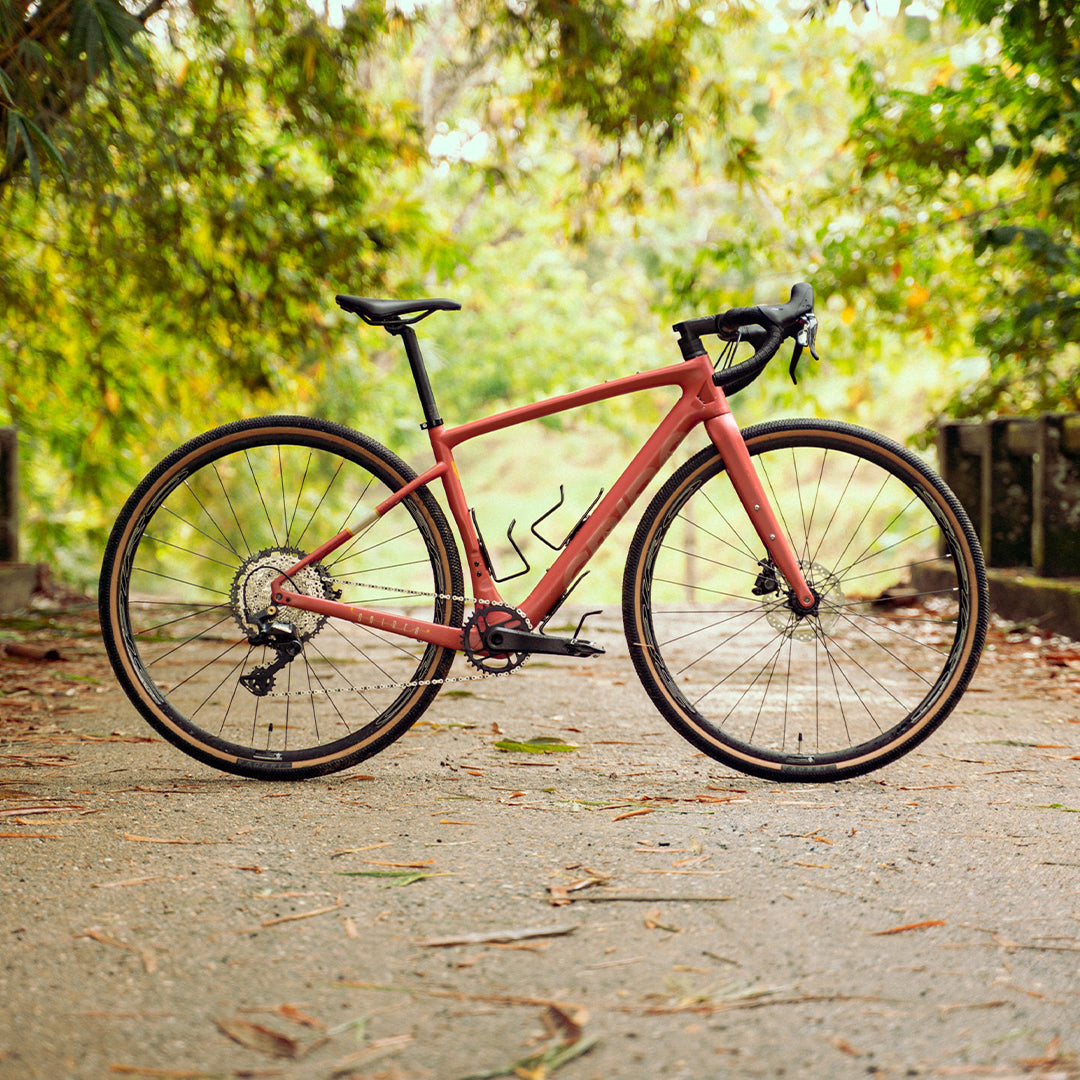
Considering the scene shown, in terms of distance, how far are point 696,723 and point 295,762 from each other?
906 millimetres

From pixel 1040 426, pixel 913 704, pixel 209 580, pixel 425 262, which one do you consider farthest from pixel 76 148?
pixel 209 580

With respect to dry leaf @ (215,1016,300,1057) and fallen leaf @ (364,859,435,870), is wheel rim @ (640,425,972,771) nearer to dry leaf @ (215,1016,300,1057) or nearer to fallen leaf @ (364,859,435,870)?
fallen leaf @ (364,859,435,870)

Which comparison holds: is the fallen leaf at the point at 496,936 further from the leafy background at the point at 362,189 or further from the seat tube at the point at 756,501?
the leafy background at the point at 362,189

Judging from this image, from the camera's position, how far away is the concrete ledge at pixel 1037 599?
13.9ft

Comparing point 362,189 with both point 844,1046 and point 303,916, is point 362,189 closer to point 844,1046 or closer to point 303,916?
point 303,916

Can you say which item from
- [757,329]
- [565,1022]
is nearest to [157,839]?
[565,1022]

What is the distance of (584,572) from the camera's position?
2529mm

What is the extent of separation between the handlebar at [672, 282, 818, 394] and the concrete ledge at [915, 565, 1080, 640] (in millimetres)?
1978

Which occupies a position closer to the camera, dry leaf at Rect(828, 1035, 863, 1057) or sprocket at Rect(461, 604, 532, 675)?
dry leaf at Rect(828, 1035, 863, 1057)

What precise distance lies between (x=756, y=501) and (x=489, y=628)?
670mm

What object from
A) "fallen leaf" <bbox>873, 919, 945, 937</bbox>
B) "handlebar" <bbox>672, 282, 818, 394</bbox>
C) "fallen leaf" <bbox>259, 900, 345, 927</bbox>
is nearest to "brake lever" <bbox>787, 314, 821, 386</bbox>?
"handlebar" <bbox>672, 282, 818, 394</bbox>

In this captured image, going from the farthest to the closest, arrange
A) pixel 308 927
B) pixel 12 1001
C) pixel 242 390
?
pixel 242 390 → pixel 308 927 → pixel 12 1001

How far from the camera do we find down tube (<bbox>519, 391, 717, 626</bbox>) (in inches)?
98.0

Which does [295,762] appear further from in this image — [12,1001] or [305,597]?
[12,1001]
